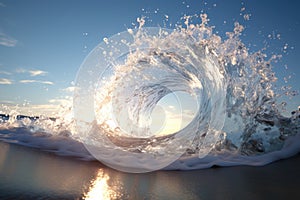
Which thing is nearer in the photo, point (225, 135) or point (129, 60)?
point (225, 135)

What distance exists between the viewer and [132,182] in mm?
2281

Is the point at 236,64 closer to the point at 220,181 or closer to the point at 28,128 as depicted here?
the point at 220,181

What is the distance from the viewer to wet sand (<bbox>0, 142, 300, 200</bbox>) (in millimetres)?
1812

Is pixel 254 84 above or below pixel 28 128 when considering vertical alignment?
above

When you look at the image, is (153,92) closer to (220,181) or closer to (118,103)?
(118,103)

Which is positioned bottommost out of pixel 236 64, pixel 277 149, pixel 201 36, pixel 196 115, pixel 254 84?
pixel 277 149

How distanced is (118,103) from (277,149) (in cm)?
466

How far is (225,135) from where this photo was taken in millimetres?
4688

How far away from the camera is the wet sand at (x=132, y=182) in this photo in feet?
5.95

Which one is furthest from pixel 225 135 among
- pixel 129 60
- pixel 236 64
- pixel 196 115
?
pixel 129 60

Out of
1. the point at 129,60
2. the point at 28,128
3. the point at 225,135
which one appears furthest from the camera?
the point at 129,60

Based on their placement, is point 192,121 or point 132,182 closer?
point 132,182

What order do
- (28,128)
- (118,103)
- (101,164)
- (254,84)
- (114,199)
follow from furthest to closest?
1. (118,103)
2. (28,128)
3. (254,84)
4. (101,164)
5. (114,199)

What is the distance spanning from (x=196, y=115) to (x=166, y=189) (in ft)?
13.0
